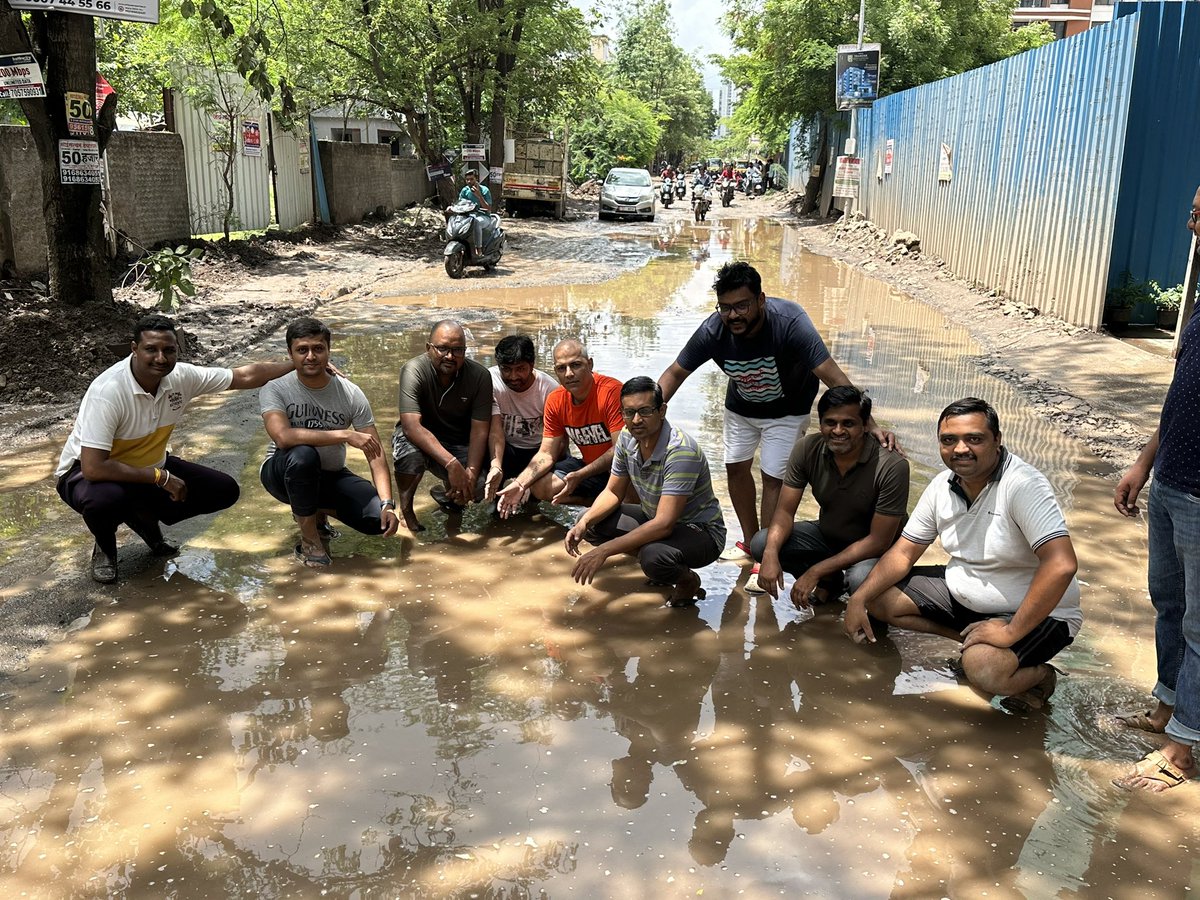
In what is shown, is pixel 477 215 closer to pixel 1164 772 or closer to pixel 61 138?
pixel 61 138

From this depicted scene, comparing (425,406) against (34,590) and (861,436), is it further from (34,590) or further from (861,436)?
(861,436)

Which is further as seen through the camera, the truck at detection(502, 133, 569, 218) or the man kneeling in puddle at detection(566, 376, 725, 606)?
the truck at detection(502, 133, 569, 218)

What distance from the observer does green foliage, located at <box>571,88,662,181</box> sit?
163ft

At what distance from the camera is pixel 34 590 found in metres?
4.78

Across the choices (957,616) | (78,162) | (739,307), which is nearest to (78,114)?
(78,162)

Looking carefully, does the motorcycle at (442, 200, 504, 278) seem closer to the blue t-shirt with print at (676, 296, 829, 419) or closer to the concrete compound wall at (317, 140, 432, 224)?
the concrete compound wall at (317, 140, 432, 224)

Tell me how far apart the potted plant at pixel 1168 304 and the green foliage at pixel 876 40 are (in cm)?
1962

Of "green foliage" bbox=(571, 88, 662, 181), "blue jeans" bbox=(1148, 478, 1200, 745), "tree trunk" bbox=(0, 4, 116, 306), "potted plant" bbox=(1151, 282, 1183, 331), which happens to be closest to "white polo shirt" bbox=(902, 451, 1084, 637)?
"blue jeans" bbox=(1148, 478, 1200, 745)

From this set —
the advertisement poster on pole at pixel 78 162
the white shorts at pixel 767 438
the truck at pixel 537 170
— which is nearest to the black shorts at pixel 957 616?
the white shorts at pixel 767 438

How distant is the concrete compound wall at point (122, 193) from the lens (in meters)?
10.5

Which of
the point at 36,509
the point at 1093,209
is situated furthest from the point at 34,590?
the point at 1093,209

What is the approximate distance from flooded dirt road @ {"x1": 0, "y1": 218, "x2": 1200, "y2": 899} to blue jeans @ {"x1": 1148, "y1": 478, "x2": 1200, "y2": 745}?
0.85 feet

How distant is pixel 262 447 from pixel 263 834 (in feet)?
14.4

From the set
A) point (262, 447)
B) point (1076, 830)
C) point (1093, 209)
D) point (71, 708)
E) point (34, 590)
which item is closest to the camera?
point (1076, 830)
